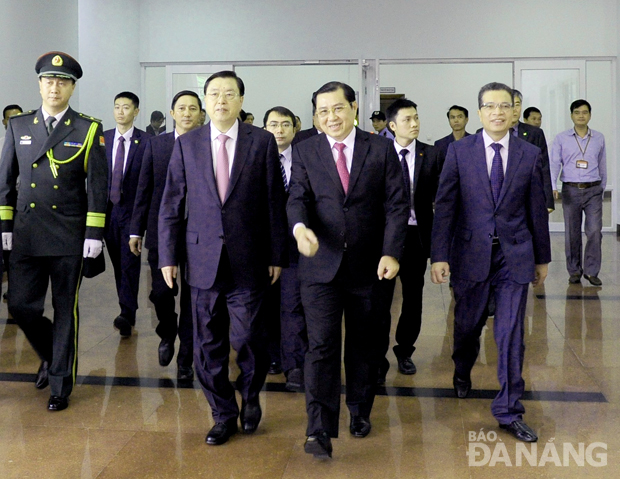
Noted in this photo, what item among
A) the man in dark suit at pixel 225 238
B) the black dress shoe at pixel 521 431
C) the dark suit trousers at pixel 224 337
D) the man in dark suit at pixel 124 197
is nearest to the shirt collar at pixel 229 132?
the man in dark suit at pixel 225 238

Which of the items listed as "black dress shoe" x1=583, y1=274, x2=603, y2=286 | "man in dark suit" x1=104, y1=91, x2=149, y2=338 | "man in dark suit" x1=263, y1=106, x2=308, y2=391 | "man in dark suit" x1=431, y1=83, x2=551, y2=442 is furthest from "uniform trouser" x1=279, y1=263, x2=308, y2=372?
"black dress shoe" x1=583, y1=274, x2=603, y2=286

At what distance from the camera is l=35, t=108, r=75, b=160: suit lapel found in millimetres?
3830

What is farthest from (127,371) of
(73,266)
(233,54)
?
(233,54)

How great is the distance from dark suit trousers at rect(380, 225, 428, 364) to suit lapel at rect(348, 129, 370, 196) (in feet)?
3.76

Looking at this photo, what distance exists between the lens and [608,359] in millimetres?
4754

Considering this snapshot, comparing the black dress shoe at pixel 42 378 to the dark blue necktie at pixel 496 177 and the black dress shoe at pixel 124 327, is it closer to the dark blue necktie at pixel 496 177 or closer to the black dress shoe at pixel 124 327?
the black dress shoe at pixel 124 327

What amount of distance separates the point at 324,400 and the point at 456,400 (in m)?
1.06

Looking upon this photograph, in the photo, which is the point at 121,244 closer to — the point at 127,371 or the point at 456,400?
the point at 127,371

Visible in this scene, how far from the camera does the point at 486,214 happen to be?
3592 mm

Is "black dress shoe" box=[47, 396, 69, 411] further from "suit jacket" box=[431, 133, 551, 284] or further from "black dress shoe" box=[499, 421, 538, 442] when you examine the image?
"black dress shoe" box=[499, 421, 538, 442]

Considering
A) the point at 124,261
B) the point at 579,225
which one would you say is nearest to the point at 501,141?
the point at 124,261

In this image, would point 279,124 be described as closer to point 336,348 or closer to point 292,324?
point 292,324

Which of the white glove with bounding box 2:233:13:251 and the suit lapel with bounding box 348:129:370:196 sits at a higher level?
the suit lapel with bounding box 348:129:370:196

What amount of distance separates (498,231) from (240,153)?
1269 mm
